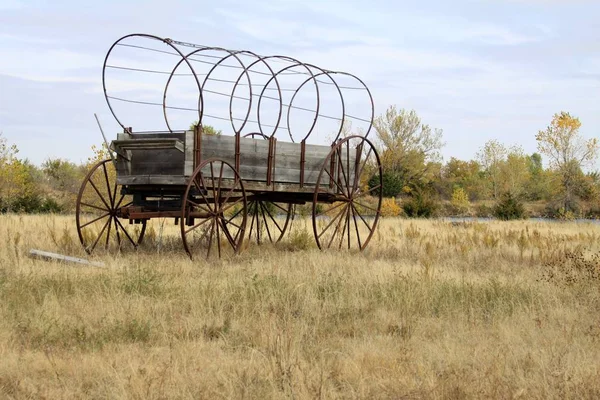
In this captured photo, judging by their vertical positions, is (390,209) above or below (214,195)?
below

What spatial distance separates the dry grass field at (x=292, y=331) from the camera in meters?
5.04

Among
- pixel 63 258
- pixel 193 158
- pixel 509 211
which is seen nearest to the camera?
pixel 63 258

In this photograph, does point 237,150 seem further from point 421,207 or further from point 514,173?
point 514,173

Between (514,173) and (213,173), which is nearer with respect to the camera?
(213,173)

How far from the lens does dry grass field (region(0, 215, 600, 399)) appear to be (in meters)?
5.04

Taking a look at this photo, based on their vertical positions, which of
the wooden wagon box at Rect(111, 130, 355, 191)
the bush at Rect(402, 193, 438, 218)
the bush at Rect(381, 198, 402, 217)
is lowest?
the bush at Rect(381, 198, 402, 217)

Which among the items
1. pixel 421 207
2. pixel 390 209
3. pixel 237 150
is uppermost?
pixel 237 150

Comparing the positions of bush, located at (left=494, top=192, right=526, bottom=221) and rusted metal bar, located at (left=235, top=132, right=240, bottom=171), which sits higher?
rusted metal bar, located at (left=235, top=132, right=240, bottom=171)

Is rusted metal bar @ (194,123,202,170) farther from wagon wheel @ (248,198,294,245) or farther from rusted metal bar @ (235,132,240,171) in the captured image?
wagon wheel @ (248,198,294,245)

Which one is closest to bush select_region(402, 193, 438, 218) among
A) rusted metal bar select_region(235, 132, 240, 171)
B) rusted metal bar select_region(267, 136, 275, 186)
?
rusted metal bar select_region(267, 136, 275, 186)

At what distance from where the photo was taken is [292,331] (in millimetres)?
6543

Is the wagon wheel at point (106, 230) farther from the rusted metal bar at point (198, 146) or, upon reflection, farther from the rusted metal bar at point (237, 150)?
the rusted metal bar at point (237, 150)

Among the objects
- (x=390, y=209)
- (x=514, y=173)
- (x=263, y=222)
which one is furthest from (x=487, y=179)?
(x=263, y=222)

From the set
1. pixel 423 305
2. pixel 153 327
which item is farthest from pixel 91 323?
pixel 423 305
